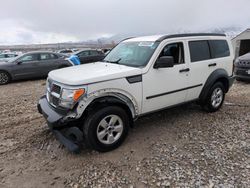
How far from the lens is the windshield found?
382 centimetres

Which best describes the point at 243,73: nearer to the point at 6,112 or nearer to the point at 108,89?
the point at 108,89

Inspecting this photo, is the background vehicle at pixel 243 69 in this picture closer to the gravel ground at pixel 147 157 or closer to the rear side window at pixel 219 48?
the rear side window at pixel 219 48

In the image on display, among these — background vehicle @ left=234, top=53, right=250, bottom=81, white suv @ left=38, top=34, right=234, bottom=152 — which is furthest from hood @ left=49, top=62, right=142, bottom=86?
background vehicle @ left=234, top=53, right=250, bottom=81

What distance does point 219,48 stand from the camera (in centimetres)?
500

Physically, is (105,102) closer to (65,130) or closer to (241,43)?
(65,130)

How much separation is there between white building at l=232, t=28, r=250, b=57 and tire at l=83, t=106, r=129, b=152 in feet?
54.0

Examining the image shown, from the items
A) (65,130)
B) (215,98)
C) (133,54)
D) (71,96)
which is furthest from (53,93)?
(215,98)

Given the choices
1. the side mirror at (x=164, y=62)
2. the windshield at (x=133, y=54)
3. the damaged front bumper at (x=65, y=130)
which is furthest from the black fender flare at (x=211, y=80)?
the damaged front bumper at (x=65, y=130)

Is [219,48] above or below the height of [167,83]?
above

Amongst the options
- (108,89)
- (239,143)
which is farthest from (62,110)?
(239,143)

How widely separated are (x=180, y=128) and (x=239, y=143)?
109 centimetres

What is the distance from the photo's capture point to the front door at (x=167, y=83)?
3.71m

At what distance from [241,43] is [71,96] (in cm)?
1831

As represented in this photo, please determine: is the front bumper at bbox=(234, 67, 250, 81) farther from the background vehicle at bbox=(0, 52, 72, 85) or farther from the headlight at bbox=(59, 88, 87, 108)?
the background vehicle at bbox=(0, 52, 72, 85)
